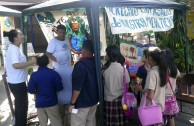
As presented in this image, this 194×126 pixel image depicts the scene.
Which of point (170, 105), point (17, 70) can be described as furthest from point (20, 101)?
point (170, 105)

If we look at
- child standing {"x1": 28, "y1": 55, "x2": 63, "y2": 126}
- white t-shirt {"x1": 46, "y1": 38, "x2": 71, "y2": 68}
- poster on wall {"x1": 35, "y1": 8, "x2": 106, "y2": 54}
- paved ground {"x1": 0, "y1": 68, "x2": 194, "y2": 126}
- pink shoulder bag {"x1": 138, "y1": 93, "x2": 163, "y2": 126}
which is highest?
poster on wall {"x1": 35, "y1": 8, "x2": 106, "y2": 54}

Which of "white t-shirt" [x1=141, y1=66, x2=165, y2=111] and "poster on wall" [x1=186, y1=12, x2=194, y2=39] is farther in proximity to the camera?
"poster on wall" [x1=186, y1=12, x2=194, y2=39]

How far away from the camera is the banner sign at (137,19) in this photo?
154 inches

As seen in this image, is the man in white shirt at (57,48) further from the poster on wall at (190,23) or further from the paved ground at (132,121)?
the poster on wall at (190,23)

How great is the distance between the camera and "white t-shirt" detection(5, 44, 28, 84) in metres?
3.83

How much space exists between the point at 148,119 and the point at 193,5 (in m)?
4.37

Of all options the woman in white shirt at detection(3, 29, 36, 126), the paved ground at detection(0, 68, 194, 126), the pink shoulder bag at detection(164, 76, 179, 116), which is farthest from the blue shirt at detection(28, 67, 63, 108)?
the pink shoulder bag at detection(164, 76, 179, 116)

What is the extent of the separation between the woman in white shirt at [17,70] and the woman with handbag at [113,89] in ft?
3.75

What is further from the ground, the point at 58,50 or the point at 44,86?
the point at 58,50

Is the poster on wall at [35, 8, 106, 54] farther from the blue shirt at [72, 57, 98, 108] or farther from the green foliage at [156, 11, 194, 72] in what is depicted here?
the green foliage at [156, 11, 194, 72]

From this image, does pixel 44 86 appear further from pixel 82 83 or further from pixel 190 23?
pixel 190 23

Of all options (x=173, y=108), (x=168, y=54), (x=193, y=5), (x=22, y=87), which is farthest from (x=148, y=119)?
(x=193, y=5)

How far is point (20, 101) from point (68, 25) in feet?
5.98

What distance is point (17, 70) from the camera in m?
3.94
